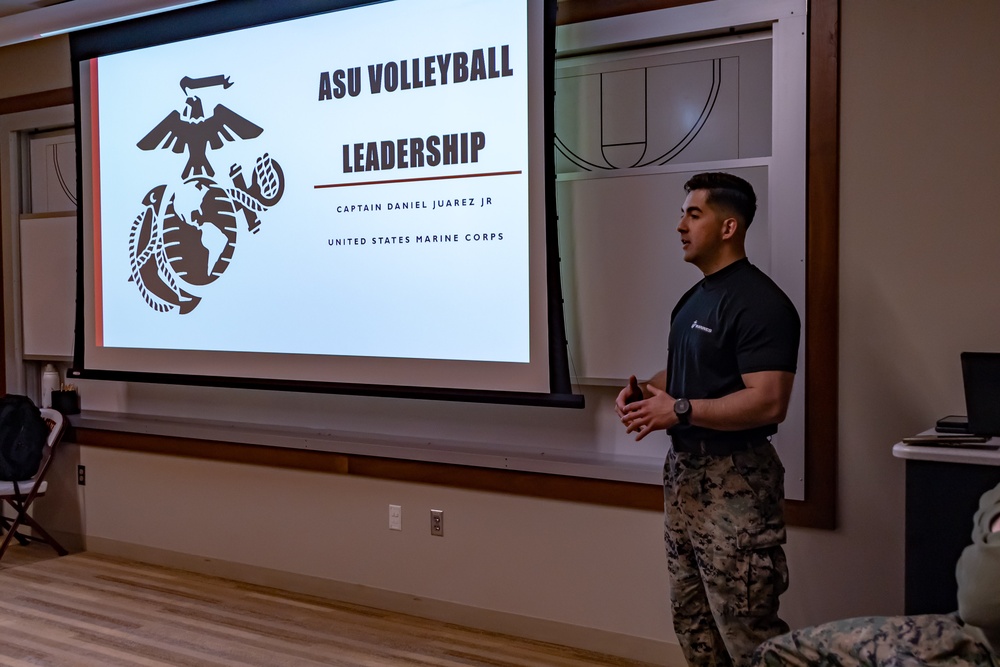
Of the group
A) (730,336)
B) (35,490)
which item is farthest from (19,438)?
(730,336)

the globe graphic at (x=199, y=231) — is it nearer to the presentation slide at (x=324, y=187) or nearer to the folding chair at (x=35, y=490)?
the presentation slide at (x=324, y=187)

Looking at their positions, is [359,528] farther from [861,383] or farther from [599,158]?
[861,383]

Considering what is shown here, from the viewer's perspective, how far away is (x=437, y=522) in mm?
3621

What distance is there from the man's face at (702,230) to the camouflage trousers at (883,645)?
1066 mm

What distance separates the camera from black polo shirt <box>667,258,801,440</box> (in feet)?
7.79

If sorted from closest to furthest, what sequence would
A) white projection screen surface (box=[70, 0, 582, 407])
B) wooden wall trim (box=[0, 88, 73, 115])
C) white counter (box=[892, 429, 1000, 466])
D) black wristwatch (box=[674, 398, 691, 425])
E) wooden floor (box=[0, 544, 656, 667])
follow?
white counter (box=[892, 429, 1000, 466]) < black wristwatch (box=[674, 398, 691, 425]) < wooden floor (box=[0, 544, 656, 667]) < white projection screen surface (box=[70, 0, 582, 407]) < wooden wall trim (box=[0, 88, 73, 115])

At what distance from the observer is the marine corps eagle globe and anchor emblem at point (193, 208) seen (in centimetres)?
398

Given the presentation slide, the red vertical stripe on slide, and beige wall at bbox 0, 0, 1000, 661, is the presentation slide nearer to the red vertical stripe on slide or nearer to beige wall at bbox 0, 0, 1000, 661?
the red vertical stripe on slide

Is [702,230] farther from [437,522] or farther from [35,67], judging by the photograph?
[35,67]

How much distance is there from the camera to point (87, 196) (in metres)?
4.45

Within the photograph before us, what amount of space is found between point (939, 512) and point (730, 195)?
975 mm

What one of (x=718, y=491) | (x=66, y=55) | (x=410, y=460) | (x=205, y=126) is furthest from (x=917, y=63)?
(x=66, y=55)

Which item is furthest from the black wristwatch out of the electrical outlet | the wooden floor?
the electrical outlet

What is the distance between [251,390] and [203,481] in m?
0.50
